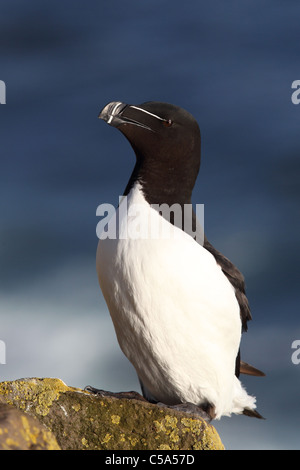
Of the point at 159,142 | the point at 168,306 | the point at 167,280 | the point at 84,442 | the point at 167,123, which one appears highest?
the point at 167,123

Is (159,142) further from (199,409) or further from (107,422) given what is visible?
(107,422)

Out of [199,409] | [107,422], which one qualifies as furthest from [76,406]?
[199,409]

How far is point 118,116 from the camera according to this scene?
5973 mm

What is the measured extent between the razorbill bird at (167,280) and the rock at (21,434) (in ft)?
6.25

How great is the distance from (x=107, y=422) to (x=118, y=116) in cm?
225

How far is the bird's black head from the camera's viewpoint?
597 cm

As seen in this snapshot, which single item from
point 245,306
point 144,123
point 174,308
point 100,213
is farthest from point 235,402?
point 144,123

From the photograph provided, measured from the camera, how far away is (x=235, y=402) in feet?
22.3

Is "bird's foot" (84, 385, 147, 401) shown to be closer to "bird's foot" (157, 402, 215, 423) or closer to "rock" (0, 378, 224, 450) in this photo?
"bird's foot" (157, 402, 215, 423)

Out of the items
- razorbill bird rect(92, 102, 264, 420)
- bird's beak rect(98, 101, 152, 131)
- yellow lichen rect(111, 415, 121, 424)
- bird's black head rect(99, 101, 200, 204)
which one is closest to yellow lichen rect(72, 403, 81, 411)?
yellow lichen rect(111, 415, 121, 424)

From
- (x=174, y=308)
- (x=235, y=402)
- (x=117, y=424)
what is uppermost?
(x=174, y=308)
